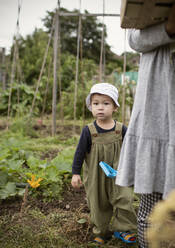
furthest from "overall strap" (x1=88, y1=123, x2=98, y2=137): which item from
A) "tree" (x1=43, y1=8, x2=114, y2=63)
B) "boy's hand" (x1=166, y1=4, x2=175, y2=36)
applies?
"tree" (x1=43, y1=8, x2=114, y2=63)

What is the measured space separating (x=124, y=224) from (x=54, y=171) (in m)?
0.91

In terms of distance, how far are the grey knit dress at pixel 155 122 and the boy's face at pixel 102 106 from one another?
0.49 meters

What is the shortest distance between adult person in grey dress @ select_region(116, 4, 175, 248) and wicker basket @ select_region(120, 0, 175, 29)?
0.23 feet

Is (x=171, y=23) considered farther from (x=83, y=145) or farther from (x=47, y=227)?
(x=47, y=227)

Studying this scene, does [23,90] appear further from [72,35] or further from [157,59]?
[72,35]

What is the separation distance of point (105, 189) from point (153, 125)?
0.78m

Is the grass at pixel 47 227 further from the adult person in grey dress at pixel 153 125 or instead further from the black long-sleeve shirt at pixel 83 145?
the adult person in grey dress at pixel 153 125

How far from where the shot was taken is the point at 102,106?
1.63m

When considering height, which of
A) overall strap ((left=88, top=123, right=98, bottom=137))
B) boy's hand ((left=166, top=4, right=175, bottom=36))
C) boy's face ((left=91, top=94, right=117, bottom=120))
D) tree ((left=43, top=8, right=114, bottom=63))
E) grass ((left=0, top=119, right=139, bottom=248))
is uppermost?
tree ((left=43, top=8, right=114, bottom=63))

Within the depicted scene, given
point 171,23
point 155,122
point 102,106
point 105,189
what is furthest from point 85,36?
point 171,23

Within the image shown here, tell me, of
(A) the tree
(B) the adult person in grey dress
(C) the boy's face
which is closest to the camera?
(B) the adult person in grey dress

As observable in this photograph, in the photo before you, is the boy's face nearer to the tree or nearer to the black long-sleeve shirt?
the black long-sleeve shirt

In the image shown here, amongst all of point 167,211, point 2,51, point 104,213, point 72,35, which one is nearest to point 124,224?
point 104,213

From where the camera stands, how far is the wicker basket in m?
0.82
